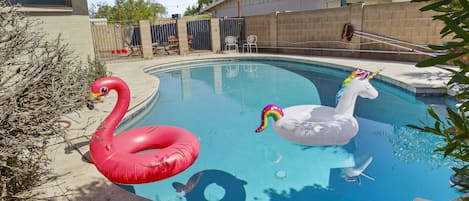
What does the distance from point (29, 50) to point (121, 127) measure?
11.5 feet

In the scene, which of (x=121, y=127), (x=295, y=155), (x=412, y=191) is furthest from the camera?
(x=121, y=127)

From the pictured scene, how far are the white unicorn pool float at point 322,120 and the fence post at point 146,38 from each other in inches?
418

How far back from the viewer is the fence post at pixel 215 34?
15.1 meters

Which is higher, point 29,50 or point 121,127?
point 29,50

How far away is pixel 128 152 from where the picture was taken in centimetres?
355

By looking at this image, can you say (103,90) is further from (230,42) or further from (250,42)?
(230,42)

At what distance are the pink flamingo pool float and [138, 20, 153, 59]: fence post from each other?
10765 millimetres

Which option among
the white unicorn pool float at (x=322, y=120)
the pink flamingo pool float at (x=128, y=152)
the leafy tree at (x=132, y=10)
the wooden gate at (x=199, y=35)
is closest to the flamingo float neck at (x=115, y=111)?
the pink flamingo pool float at (x=128, y=152)

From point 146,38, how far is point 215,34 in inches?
137

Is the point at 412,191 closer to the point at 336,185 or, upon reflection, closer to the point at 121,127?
the point at 336,185

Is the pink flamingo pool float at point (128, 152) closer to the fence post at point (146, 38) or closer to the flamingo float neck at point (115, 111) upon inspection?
the flamingo float neck at point (115, 111)

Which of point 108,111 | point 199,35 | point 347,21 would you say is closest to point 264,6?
point 199,35

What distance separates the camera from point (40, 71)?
6.37ft

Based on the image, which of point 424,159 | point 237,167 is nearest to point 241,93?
point 237,167
